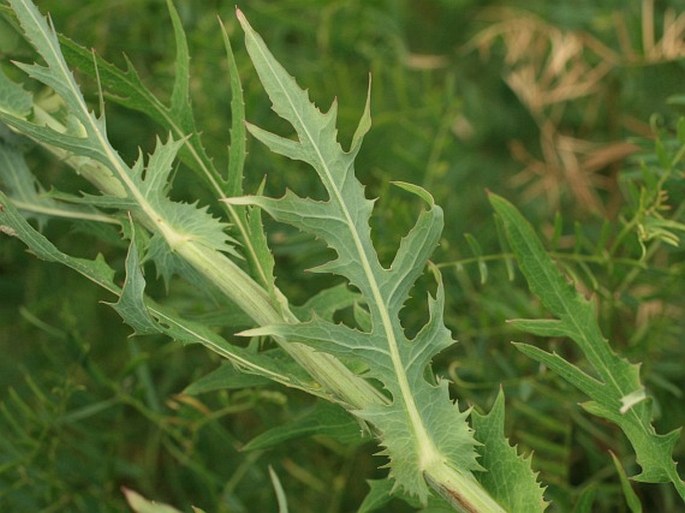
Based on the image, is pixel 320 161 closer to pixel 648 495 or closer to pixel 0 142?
pixel 0 142

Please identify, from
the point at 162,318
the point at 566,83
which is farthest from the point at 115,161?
the point at 566,83

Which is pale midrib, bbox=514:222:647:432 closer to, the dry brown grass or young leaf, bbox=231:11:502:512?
young leaf, bbox=231:11:502:512

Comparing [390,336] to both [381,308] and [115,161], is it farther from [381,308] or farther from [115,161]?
[115,161]

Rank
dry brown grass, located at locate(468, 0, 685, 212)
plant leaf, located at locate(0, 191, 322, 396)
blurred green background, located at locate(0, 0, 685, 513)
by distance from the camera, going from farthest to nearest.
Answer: dry brown grass, located at locate(468, 0, 685, 212) → blurred green background, located at locate(0, 0, 685, 513) → plant leaf, located at locate(0, 191, 322, 396)

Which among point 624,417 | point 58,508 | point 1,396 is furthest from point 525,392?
point 1,396

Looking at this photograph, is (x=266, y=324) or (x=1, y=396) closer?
(x=266, y=324)

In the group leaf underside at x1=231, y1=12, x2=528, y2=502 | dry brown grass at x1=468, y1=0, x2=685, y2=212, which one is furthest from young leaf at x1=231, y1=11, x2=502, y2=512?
Result: dry brown grass at x1=468, y1=0, x2=685, y2=212
